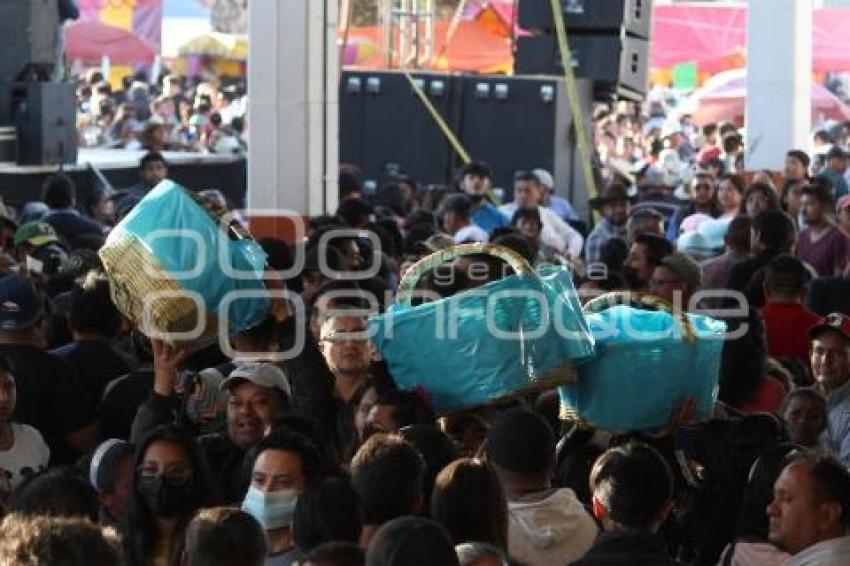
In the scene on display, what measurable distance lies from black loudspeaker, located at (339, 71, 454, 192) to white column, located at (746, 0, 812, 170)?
295 cm

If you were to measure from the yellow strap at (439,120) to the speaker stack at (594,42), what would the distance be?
3.11 ft

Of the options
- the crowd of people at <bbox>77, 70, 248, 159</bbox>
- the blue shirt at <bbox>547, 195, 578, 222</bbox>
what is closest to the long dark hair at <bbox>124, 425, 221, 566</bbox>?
the blue shirt at <bbox>547, 195, 578, 222</bbox>

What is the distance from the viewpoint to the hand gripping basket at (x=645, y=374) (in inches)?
274

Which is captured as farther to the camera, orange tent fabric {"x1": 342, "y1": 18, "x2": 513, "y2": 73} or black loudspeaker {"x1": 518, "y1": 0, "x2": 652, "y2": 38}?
orange tent fabric {"x1": 342, "y1": 18, "x2": 513, "y2": 73}

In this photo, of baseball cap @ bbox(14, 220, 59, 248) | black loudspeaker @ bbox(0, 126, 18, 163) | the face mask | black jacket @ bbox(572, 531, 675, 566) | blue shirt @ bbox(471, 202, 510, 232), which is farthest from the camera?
black loudspeaker @ bbox(0, 126, 18, 163)

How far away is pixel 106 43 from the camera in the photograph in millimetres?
38031

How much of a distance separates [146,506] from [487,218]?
8.35 meters

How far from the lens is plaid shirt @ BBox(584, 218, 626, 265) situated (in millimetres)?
13633

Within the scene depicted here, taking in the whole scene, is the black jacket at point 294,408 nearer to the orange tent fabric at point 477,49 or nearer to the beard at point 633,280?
the beard at point 633,280

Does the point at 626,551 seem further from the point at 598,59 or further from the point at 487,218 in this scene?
the point at 598,59

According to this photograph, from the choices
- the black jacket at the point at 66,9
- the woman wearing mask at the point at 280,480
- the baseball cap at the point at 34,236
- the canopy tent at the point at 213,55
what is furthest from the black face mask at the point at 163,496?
the canopy tent at the point at 213,55

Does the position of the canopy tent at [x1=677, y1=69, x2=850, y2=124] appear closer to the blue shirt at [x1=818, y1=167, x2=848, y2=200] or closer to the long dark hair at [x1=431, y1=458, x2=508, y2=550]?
the blue shirt at [x1=818, y1=167, x2=848, y2=200]

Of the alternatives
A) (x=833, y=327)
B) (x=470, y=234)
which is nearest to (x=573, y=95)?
(x=470, y=234)

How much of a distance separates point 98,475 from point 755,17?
1331 centimetres
